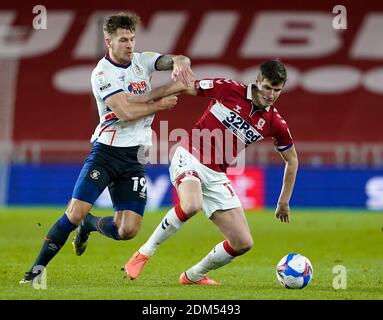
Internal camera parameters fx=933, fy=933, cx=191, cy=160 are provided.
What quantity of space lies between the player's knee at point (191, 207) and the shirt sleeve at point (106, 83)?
1.23 metres

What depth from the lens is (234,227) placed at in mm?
8906

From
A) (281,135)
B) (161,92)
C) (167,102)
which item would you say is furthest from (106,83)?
(281,135)

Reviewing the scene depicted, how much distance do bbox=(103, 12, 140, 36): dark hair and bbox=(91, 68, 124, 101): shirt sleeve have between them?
14.6 inches

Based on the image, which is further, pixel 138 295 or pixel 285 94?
pixel 285 94

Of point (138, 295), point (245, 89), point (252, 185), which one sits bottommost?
point (252, 185)

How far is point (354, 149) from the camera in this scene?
24.0 meters

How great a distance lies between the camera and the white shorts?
352 inches

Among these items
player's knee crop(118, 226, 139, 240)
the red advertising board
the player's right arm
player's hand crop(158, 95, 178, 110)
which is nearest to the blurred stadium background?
the red advertising board

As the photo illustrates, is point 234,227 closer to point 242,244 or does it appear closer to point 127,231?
point 242,244

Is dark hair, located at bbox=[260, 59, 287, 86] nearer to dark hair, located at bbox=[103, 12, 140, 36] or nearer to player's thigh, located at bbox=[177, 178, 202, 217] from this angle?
player's thigh, located at bbox=[177, 178, 202, 217]

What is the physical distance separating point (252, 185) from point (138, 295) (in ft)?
46.5

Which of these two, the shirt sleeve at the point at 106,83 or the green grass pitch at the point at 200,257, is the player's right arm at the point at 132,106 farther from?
the green grass pitch at the point at 200,257

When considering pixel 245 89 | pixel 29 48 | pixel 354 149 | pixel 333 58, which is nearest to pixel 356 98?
pixel 333 58

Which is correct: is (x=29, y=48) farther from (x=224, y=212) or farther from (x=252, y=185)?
(x=224, y=212)
